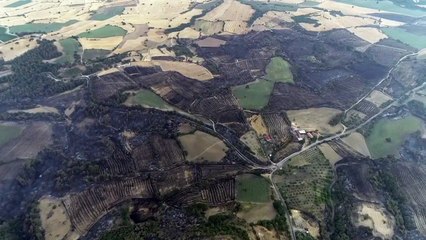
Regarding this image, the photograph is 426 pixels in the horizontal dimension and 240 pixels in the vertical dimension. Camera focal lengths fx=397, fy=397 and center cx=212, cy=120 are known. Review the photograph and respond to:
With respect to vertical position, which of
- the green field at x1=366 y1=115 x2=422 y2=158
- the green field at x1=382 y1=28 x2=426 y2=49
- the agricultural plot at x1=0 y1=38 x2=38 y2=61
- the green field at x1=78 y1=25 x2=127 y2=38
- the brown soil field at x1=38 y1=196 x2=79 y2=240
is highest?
the agricultural plot at x1=0 y1=38 x2=38 y2=61

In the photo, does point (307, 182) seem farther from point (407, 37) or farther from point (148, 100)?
point (407, 37)

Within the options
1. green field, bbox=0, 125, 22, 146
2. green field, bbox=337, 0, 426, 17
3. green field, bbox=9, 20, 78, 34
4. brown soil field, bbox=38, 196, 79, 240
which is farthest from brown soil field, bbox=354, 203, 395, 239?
green field, bbox=337, 0, 426, 17

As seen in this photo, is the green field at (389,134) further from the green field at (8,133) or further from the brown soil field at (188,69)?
the green field at (8,133)

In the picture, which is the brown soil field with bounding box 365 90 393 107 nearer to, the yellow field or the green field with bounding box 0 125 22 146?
the yellow field

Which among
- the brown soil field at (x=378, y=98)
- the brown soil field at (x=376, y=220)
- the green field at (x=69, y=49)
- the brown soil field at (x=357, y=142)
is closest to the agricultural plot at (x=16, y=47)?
the green field at (x=69, y=49)

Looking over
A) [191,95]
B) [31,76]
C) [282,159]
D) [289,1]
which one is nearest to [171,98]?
[191,95]

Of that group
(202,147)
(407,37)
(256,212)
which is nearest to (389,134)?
(256,212)
